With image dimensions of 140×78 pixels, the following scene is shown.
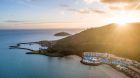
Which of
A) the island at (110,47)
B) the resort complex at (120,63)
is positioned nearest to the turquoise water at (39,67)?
the resort complex at (120,63)

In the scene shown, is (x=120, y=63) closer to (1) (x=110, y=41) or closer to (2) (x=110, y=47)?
(2) (x=110, y=47)

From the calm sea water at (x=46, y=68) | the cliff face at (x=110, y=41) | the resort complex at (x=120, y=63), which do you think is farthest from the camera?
the cliff face at (x=110, y=41)

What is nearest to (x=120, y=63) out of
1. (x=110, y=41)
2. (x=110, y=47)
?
(x=110, y=47)

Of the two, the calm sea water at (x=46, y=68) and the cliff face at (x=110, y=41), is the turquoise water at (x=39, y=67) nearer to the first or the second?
the calm sea water at (x=46, y=68)

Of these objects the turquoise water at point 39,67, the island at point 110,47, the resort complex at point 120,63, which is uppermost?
the island at point 110,47

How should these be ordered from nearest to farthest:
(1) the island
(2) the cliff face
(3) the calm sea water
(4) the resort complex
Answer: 1. (4) the resort complex
2. (3) the calm sea water
3. (1) the island
4. (2) the cliff face

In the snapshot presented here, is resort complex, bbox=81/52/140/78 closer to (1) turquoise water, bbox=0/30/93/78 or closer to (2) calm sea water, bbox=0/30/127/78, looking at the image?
(2) calm sea water, bbox=0/30/127/78

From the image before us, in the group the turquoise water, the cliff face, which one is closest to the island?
the cliff face

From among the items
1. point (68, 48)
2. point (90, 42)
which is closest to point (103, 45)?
point (90, 42)
